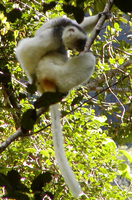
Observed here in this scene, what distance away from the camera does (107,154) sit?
3.65m

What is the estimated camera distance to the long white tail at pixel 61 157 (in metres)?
1.55

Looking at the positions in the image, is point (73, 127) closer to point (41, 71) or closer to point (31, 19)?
point (41, 71)

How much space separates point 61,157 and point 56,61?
957 mm

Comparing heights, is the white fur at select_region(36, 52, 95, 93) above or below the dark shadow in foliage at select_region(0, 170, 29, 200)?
above

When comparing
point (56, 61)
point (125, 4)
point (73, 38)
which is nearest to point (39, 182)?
point (125, 4)

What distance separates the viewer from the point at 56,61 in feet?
8.02

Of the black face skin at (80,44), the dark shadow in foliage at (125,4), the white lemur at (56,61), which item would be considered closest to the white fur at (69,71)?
the white lemur at (56,61)

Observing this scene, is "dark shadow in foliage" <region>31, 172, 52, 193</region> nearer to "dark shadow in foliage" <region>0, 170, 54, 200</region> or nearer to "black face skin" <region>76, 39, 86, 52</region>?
"dark shadow in foliage" <region>0, 170, 54, 200</region>

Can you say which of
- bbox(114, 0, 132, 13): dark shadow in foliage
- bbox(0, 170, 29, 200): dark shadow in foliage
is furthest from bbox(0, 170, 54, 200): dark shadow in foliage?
bbox(114, 0, 132, 13): dark shadow in foliage

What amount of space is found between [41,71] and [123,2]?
1555 mm

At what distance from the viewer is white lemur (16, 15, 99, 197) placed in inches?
90.0

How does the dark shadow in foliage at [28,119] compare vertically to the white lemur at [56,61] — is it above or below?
below

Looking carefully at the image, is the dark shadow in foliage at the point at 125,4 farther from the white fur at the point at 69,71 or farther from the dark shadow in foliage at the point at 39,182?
the white fur at the point at 69,71

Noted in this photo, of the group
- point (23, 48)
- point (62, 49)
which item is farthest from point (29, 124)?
point (62, 49)
